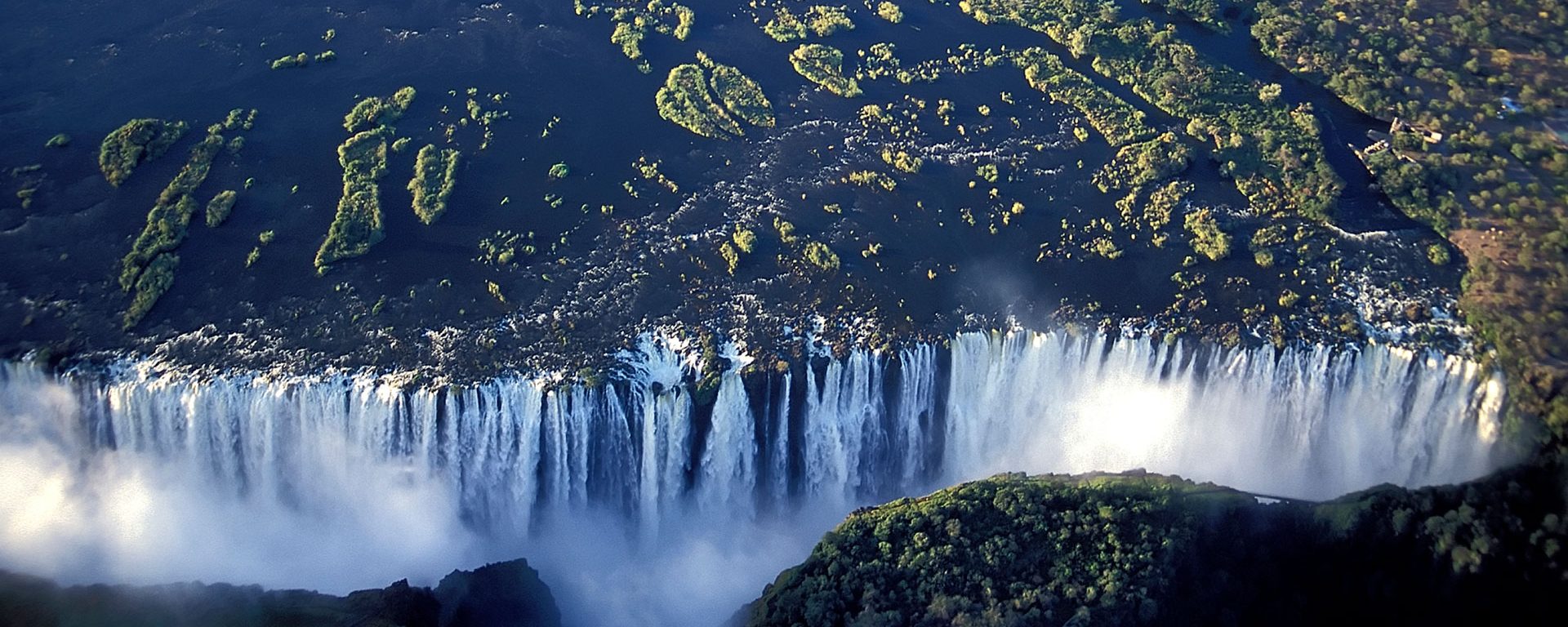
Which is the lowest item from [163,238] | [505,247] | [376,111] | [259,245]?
[259,245]

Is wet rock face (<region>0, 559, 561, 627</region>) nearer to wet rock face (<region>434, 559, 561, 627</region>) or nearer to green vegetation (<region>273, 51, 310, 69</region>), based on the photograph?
wet rock face (<region>434, 559, 561, 627</region>)

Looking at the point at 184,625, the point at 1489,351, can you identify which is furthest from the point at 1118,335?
the point at 184,625

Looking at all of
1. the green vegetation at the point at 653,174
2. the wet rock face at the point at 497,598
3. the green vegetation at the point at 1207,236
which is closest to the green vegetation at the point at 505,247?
the green vegetation at the point at 653,174

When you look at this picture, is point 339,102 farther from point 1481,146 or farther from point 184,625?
point 1481,146

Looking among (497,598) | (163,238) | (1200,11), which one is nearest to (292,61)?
(163,238)

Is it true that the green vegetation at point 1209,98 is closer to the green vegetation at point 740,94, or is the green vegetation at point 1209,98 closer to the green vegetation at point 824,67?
the green vegetation at point 824,67

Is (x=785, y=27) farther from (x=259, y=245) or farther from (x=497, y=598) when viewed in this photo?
(x=497, y=598)
